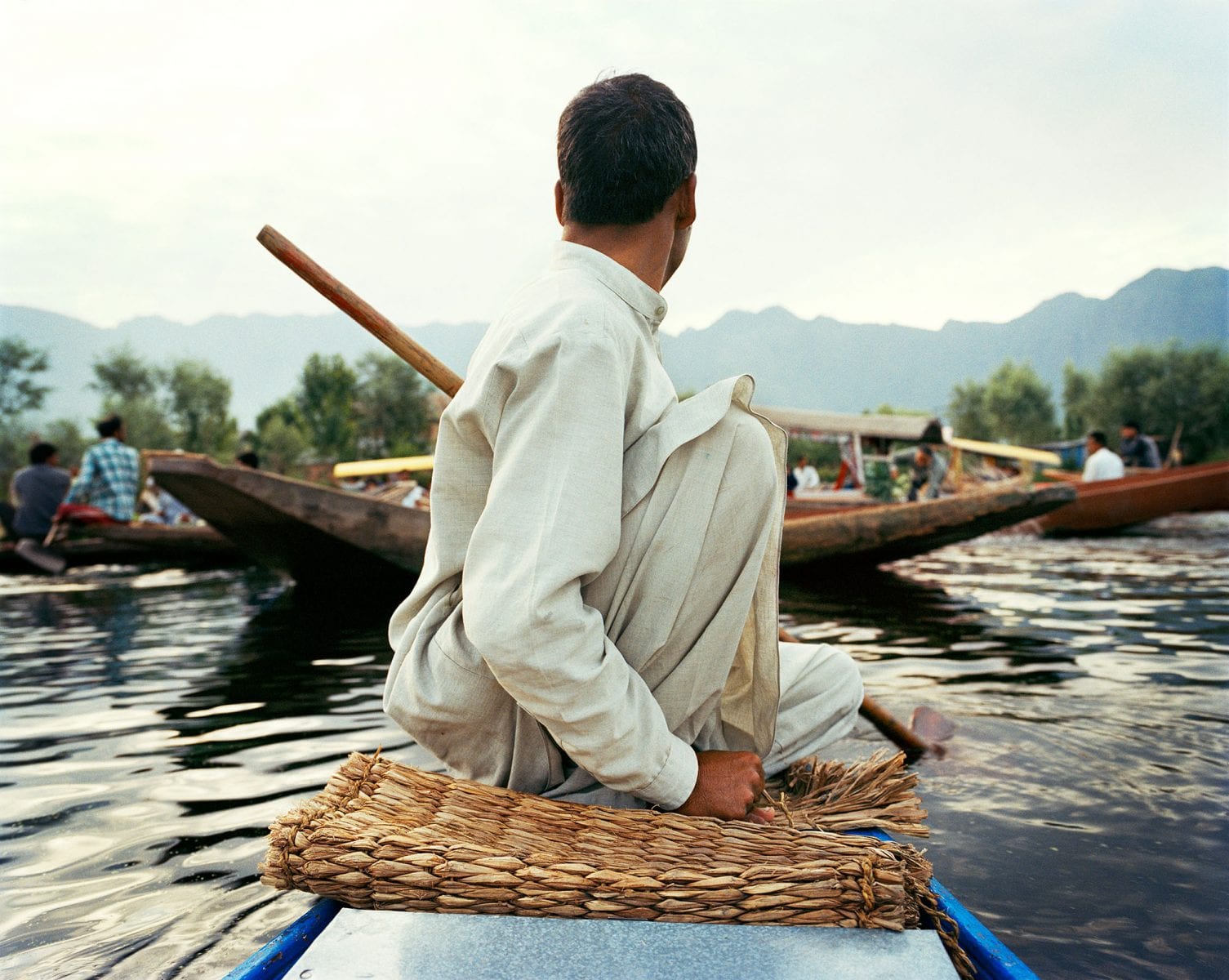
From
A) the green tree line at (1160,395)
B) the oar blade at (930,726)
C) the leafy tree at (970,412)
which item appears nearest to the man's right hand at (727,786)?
the oar blade at (930,726)

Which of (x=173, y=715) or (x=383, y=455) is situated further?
(x=383, y=455)

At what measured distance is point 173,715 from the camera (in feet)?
11.9

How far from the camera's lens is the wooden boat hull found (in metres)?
6.84

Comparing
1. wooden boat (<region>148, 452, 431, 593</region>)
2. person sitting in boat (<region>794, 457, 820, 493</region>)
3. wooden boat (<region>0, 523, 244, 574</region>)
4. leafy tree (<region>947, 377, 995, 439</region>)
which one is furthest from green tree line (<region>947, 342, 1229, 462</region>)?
wooden boat (<region>148, 452, 431, 593</region>)

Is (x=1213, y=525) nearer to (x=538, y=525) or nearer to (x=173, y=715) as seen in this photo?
(x=173, y=715)

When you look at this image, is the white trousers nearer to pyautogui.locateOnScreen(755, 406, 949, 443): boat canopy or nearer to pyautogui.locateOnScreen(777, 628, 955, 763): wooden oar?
pyautogui.locateOnScreen(777, 628, 955, 763): wooden oar

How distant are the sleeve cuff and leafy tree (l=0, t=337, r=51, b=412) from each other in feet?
165

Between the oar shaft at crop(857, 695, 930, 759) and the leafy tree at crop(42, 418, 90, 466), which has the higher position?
the leafy tree at crop(42, 418, 90, 466)

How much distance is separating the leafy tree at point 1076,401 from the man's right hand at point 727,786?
2107 inches

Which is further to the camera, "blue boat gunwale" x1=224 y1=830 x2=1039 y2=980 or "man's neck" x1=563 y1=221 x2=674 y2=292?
"man's neck" x1=563 y1=221 x2=674 y2=292

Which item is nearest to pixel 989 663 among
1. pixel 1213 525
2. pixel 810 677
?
pixel 810 677

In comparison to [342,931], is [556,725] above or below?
above

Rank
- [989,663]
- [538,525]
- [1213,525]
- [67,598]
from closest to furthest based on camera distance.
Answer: [538,525] → [989,663] → [67,598] → [1213,525]

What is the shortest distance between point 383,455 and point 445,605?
52132 mm
